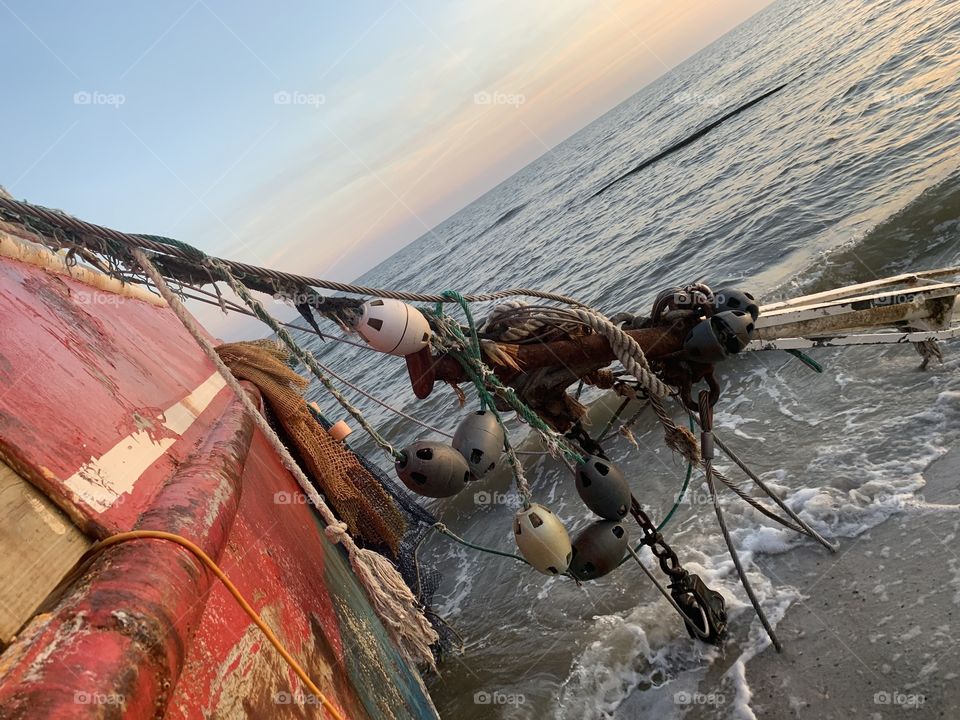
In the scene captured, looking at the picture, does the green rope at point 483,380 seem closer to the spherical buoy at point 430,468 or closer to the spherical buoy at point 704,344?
the spherical buoy at point 430,468

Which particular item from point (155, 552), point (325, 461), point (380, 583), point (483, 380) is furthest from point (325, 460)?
point (155, 552)

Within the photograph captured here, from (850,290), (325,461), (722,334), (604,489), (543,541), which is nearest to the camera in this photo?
(543,541)

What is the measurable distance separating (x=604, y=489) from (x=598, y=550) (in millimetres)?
324

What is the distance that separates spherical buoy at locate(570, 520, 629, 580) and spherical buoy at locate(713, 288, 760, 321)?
1.37m

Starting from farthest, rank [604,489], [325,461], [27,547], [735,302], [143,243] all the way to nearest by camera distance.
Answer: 1. [325,461]
2. [735,302]
3. [604,489]
4. [143,243]
5. [27,547]

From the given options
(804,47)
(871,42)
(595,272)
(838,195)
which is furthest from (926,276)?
(804,47)

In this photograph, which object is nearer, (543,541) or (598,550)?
(543,541)

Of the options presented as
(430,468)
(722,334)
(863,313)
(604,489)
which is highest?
(430,468)

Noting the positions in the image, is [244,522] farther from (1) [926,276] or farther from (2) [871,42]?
(2) [871,42]

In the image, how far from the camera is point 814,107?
20234 millimetres

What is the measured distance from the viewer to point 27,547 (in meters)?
1.57

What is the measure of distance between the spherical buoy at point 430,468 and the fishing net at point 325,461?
1.36 meters

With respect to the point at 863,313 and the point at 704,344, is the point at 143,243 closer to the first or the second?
the point at 704,344

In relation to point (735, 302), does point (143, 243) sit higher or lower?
higher
